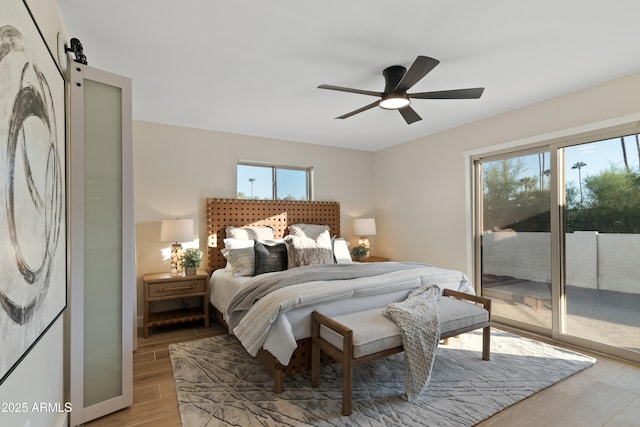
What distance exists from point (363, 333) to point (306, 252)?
1.57 meters

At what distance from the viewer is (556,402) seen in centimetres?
215

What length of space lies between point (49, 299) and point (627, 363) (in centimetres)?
421

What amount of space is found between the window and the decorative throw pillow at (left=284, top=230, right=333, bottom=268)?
1186mm

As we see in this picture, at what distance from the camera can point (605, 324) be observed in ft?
9.84

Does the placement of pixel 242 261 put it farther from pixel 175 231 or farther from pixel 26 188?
pixel 26 188

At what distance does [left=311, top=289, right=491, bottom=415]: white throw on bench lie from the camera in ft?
6.57

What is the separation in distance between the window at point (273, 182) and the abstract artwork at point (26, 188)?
2.90m

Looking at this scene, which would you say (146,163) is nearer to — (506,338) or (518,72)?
(518,72)

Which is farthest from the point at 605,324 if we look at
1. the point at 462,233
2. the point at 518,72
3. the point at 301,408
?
the point at 301,408

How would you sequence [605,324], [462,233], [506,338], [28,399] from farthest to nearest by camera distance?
[462,233] < [506,338] < [605,324] < [28,399]

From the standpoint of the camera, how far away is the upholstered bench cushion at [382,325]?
2.07 meters

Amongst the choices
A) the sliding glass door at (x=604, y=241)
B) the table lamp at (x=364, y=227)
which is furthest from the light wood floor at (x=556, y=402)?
the table lamp at (x=364, y=227)

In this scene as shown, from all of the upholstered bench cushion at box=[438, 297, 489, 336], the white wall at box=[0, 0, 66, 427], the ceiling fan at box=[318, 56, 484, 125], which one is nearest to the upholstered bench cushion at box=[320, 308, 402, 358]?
the upholstered bench cushion at box=[438, 297, 489, 336]

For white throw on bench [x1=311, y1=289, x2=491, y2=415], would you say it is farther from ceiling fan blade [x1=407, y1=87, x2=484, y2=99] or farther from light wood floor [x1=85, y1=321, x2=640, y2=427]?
ceiling fan blade [x1=407, y1=87, x2=484, y2=99]
